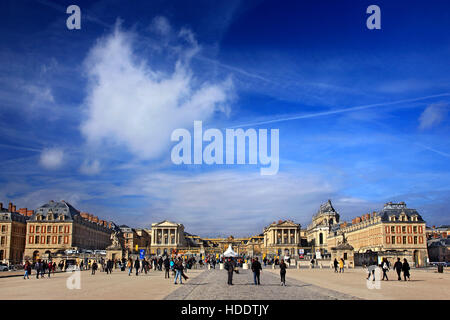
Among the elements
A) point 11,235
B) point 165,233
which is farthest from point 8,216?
point 165,233

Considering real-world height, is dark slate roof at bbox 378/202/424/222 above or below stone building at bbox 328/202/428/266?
above

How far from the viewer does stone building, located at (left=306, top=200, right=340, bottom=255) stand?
158 m

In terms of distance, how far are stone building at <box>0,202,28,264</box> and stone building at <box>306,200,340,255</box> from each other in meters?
88.8

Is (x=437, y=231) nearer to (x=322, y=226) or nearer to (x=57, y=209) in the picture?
(x=322, y=226)

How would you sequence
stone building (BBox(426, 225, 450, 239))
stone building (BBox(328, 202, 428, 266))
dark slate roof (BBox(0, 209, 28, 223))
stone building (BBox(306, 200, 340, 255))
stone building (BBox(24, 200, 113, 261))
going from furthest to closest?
stone building (BBox(306, 200, 340, 255)) < stone building (BBox(426, 225, 450, 239)) < stone building (BBox(24, 200, 113, 261)) < stone building (BBox(328, 202, 428, 266)) < dark slate roof (BBox(0, 209, 28, 223))

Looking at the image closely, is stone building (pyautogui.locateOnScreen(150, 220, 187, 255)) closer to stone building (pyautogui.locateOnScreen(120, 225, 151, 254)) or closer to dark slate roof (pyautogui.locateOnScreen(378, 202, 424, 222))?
stone building (pyautogui.locateOnScreen(120, 225, 151, 254))

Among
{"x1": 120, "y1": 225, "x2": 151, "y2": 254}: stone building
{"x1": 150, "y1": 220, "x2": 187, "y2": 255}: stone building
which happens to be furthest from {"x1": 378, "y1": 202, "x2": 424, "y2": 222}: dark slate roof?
{"x1": 150, "y1": 220, "x2": 187, "y2": 255}: stone building

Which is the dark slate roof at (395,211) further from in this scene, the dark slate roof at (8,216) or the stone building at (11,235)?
the dark slate roof at (8,216)

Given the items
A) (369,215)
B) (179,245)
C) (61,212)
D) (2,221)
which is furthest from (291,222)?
(2,221)

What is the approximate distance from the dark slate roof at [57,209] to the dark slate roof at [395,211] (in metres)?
64.5
